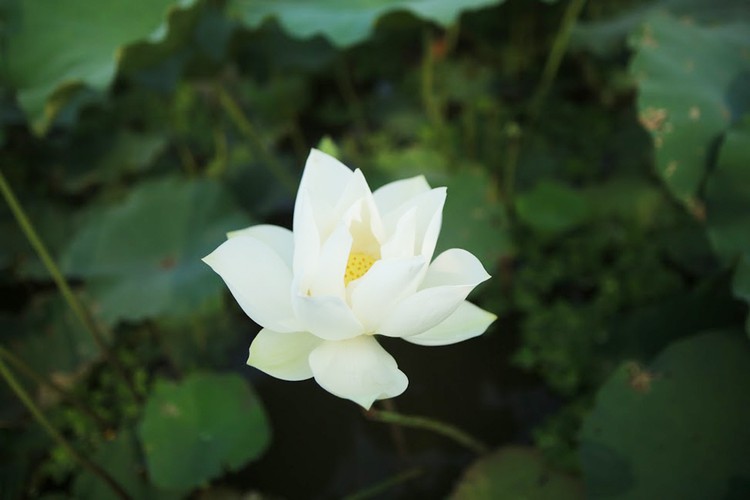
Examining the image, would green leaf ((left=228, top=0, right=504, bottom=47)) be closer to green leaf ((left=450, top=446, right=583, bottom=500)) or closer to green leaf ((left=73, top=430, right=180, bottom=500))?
green leaf ((left=450, top=446, right=583, bottom=500))

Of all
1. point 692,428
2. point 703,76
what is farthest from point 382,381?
point 703,76

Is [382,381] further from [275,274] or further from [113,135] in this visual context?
[113,135]

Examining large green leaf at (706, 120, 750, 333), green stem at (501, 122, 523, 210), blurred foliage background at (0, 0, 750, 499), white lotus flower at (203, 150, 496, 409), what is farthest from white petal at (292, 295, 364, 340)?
green stem at (501, 122, 523, 210)

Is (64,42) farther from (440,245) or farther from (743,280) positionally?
(743,280)

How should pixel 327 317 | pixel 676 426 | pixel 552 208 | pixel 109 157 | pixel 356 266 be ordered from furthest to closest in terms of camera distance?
pixel 109 157, pixel 552 208, pixel 676 426, pixel 356 266, pixel 327 317

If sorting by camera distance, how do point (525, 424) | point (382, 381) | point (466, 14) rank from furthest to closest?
point (466, 14), point (525, 424), point (382, 381)

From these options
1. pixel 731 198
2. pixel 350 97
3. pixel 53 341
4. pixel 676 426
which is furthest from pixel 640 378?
pixel 350 97
